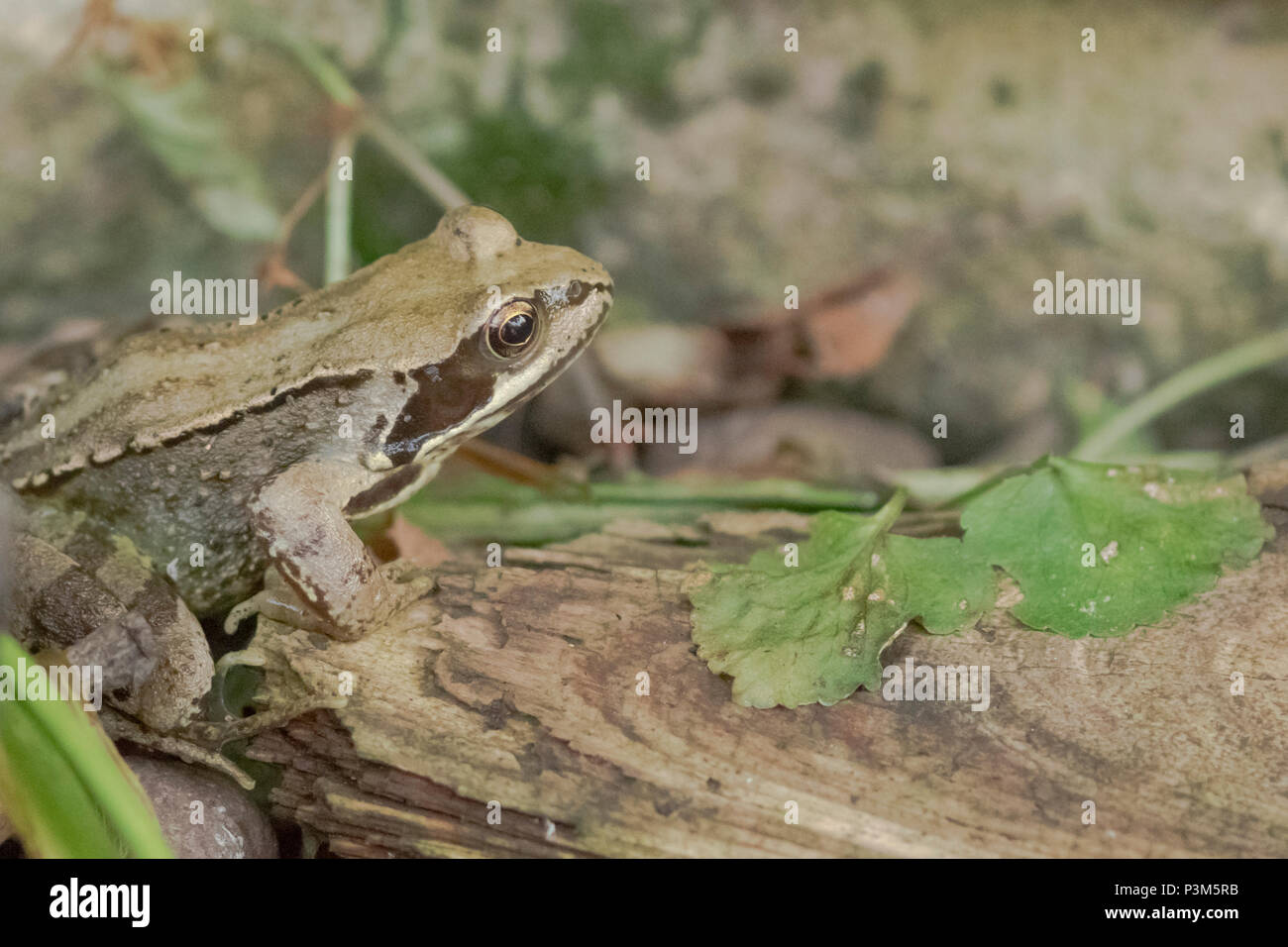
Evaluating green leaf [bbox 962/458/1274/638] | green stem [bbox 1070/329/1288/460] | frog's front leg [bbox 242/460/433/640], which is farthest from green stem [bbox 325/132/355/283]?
green stem [bbox 1070/329/1288/460]

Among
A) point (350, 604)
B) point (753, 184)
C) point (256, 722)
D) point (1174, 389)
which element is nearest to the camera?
point (256, 722)

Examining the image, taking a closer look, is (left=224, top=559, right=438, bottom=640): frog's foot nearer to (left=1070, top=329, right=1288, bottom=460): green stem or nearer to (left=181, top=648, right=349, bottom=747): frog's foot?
(left=181, top=648, right=349, bottom=747): frog's foot

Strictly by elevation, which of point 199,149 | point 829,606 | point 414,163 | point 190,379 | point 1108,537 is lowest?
point 829,606

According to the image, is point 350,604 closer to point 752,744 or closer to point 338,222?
point 752,744

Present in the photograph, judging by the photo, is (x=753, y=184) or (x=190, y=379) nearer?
(x=190, y=379)

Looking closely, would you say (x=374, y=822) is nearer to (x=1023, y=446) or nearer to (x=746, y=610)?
(x=746, y=610)


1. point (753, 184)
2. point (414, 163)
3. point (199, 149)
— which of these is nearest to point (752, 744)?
point (414, 163)

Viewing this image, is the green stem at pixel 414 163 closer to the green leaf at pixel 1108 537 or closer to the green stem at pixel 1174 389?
the green leaf at pixel 1108 537

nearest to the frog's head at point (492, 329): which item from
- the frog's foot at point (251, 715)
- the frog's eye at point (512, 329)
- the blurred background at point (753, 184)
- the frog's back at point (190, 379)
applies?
the frog's eye at point (512, 329)
